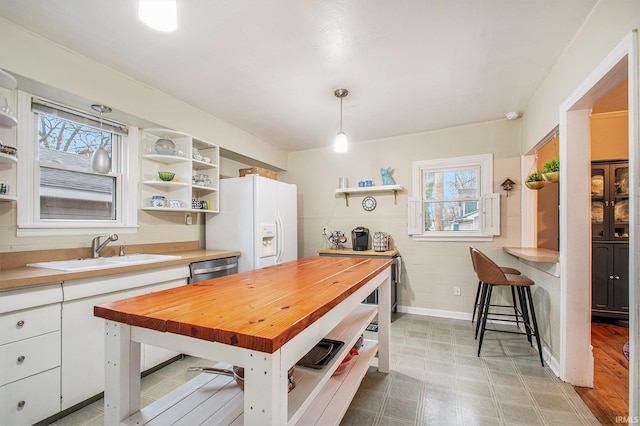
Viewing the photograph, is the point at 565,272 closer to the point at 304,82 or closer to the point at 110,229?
the point at 304,82

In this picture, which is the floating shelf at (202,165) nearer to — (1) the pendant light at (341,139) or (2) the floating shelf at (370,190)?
(1) the pendant light at (341,139)

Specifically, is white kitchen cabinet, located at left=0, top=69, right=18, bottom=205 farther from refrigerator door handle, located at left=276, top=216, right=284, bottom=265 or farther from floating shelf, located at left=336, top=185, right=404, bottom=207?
floating shelf, located at left=336, top=185, right=404, bottom=207

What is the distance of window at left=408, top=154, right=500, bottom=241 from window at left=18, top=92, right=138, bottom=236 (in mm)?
3396

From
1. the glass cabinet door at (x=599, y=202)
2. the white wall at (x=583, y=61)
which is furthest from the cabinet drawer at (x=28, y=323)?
the glass cabinet door at (x=599, y=202)

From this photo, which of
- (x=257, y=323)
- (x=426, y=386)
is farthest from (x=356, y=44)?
(x=426, y=386)

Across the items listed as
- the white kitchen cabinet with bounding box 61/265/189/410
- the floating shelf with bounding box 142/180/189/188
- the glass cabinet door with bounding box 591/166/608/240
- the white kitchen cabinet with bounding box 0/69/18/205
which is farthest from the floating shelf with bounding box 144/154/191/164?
the glass cabinet door with bounding box 591/166/608/240

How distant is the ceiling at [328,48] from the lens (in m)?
1.70

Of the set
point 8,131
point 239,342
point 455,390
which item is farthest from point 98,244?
point 455,390

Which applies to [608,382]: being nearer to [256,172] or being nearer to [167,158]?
[256,172]

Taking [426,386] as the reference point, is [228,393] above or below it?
above

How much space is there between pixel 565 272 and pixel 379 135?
267 centimetres

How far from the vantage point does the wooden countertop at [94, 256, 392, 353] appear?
83cm

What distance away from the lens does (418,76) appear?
96.6 inches

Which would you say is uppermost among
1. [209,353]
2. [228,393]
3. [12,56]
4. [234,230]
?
[12,56]
